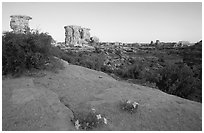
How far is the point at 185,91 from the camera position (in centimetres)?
1006

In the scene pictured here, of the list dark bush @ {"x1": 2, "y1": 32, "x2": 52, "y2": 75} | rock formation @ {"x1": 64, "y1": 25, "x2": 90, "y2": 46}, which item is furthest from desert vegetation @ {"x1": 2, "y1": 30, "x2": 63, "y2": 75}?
rock formation @ {"x1": 64, "y1": 25, "x2": 90, "y2": 46}

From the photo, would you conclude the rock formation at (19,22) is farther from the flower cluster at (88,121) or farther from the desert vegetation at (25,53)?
the flower cluster at (88,121)

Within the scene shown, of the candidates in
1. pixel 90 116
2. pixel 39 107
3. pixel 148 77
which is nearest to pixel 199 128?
pixel 90 116

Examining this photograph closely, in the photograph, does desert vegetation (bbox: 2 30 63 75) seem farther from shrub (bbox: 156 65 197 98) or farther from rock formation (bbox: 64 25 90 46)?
rock formation (bbox: 64 25 90 46)

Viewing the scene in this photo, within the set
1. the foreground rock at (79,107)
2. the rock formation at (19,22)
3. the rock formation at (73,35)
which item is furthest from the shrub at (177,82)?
the rock formation at (73,35)

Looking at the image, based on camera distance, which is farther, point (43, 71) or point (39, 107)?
point (43, 71)

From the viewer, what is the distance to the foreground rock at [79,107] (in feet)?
13.1

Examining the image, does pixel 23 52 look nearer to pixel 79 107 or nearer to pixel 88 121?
pixel 79 107

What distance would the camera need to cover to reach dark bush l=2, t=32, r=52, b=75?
728cm

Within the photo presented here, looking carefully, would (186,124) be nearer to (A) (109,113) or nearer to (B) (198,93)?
Answer: (A) (109,113)

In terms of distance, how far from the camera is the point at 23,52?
7539mm

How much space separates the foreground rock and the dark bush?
0.96 m

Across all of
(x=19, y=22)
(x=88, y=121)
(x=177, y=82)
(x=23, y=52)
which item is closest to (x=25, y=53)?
(x=23, y=52)

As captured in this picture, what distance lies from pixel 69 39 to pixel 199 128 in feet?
207
